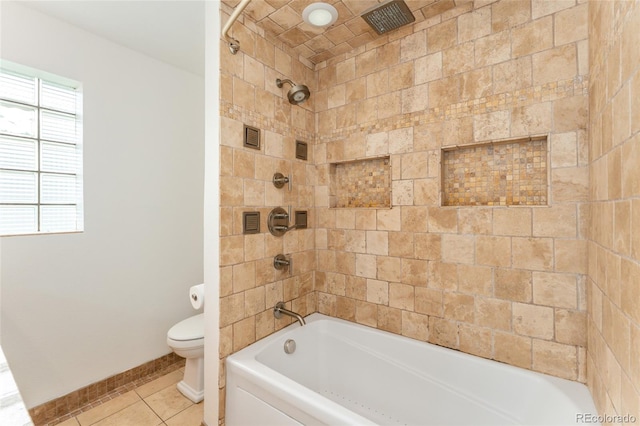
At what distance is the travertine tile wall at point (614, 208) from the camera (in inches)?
31.2

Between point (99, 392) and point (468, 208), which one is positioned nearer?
point (468, 208)

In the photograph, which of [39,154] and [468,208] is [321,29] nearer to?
[468,208]

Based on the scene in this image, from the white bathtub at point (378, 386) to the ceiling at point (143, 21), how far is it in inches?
92.6

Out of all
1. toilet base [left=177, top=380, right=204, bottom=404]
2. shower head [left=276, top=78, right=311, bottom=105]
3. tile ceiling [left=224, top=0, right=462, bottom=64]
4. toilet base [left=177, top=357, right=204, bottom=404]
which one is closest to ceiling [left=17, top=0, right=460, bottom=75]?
tile ceiling [left=224, top=0, right=462, bottom=64]

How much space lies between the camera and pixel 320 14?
1679 millimetres

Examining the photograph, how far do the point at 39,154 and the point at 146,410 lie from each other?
2.05 m

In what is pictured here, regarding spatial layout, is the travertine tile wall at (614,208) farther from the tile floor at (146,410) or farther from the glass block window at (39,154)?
the glass block window at (39,154)

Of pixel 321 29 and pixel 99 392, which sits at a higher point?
pixel 321 29

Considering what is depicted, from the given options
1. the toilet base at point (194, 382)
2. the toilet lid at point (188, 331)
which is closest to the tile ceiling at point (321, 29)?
the toilet lid at point (188, 331)

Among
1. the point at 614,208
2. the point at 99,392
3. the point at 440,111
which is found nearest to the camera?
the point at 614,208

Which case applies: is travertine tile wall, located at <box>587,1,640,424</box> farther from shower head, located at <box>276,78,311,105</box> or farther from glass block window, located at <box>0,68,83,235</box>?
glass block window, located at <box>0,68,83,235</box>

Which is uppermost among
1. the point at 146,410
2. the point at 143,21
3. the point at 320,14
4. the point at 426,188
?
the point at 143,21

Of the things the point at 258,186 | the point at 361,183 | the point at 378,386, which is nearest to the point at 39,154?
the point at 258,186

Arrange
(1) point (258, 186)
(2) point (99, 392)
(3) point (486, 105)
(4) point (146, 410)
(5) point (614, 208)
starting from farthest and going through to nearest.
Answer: (2) point (99, 392)
(4) point (146, 410)
(1) point (258, 186)
(3) point (486, 105)
(5) point (614, 208)
